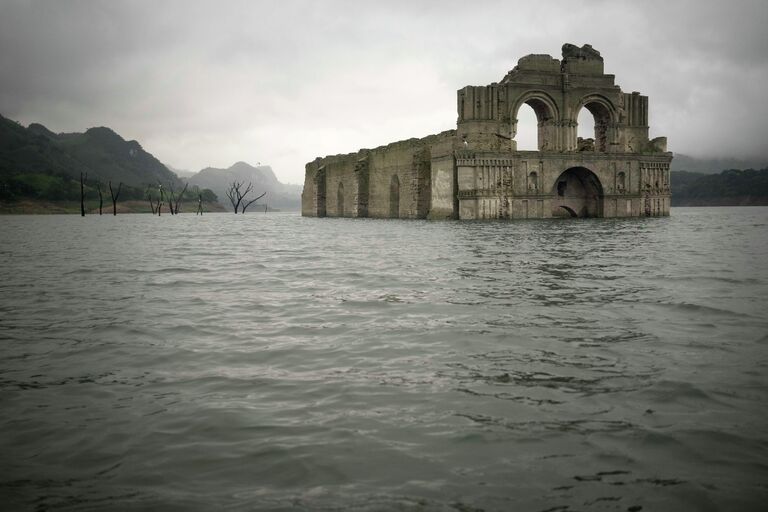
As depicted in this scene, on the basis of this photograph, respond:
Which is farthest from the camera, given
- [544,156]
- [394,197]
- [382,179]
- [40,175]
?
[40,175]

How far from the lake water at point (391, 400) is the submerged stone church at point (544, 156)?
30777 mm

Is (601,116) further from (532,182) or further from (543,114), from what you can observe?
(532,182)

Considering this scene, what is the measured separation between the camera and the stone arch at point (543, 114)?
42.2m

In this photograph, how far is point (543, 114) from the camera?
44125mm

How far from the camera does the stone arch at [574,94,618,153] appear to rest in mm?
44562

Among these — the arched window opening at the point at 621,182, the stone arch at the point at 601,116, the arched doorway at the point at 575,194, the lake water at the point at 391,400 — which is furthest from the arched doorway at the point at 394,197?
the lake water at the point at 391,400

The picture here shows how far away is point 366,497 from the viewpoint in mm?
2930

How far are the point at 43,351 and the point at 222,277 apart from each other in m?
6.36

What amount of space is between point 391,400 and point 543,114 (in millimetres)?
43128

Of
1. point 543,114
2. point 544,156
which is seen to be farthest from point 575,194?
point 543,114

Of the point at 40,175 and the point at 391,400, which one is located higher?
the point at 40,175

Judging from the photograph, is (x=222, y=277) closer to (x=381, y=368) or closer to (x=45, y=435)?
(x=381, y=368)

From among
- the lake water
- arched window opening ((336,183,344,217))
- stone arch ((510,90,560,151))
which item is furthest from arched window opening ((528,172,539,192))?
the lake water

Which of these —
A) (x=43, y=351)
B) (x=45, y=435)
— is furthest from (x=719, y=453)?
(x=43, y=351)
